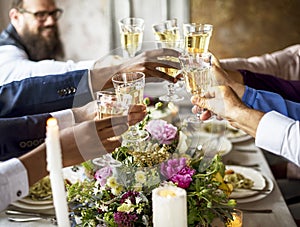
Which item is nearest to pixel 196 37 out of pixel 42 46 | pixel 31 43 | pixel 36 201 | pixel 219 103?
pixel 219 103

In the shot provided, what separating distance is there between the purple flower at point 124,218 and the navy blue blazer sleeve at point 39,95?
669 millimetres

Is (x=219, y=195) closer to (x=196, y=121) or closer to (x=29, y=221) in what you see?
(x=196, y=121)

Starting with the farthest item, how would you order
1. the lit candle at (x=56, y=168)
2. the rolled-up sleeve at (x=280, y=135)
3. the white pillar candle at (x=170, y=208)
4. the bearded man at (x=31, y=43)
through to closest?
the bearded man at (x=31, y=43) → the rolled-up sleeve at (x=280, y=135) → the white pillar candle at (x=170, y=208) → the lit candle at (x=56, y=168)

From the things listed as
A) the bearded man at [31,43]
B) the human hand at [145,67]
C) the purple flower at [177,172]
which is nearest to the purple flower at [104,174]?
the purple flower at [177,172]

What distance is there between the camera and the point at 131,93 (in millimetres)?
1307

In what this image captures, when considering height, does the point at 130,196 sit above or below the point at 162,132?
below

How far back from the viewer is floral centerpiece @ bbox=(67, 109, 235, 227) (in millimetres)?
1317

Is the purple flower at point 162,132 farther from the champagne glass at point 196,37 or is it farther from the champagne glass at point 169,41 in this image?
the champagne glass at point 196,37

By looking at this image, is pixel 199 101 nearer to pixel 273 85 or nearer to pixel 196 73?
pixel 196 73

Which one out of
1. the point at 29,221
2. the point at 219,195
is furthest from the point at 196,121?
the point at 29,221

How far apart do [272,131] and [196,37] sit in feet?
1.27

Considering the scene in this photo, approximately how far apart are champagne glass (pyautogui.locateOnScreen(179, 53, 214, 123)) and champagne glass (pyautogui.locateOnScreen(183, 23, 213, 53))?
186mm

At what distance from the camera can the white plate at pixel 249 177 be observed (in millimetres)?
1799

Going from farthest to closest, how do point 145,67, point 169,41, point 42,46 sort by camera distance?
point 42,46
point 169,41
point 145,67
